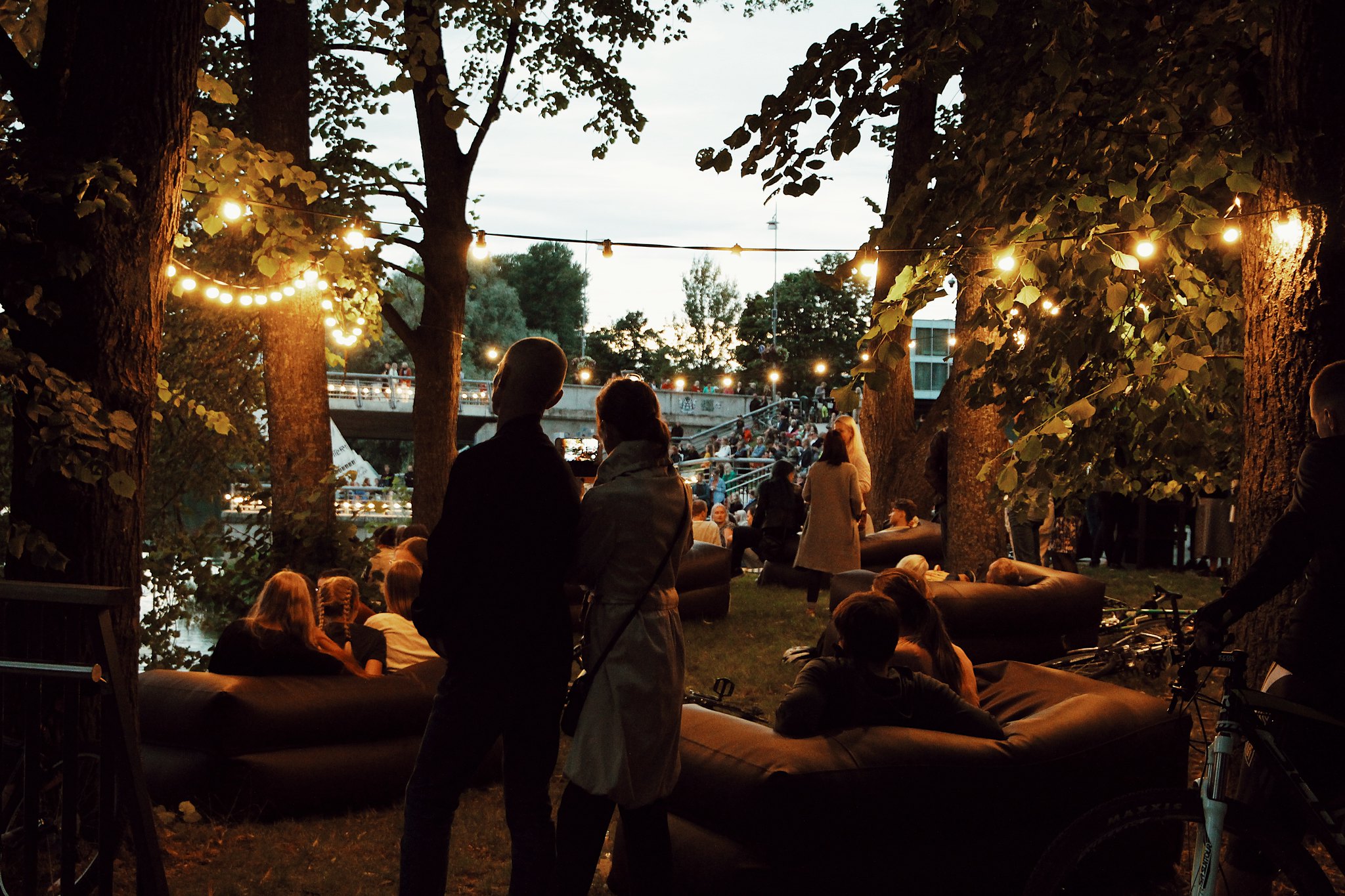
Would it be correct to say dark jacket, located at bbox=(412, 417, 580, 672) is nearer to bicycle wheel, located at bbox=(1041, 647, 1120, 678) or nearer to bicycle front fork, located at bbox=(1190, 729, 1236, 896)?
bicycle front fork, located at bbox=(1190, 729, 1236, 896)

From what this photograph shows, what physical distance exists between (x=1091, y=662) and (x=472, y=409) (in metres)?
48.6

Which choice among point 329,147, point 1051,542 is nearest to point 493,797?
point 1051,542

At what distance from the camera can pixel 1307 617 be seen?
289 cm

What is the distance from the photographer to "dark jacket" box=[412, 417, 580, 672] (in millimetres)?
2875

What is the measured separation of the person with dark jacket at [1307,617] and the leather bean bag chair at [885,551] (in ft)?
27.5

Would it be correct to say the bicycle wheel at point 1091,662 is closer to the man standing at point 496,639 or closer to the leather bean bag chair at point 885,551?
the leather bean bag chair at point 885,551

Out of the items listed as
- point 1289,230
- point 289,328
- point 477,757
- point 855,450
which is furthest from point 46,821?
point 855,450

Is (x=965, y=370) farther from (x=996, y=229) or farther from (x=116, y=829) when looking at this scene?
(x=116, y=829)

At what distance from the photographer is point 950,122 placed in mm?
14930

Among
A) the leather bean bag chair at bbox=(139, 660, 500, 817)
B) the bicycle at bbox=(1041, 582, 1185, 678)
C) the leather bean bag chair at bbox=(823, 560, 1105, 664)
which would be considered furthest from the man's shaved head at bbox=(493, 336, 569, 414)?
the bicycle at bbox=(1041, 582, 1185, 678)

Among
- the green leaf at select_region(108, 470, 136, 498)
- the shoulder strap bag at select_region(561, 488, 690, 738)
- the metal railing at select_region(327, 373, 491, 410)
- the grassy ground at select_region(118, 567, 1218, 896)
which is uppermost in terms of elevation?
the metal railing at select_region(327, 373, 491, 410)

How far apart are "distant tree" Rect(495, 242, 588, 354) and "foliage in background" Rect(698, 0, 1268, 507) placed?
69.0 metres

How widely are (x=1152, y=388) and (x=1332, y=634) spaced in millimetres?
2008

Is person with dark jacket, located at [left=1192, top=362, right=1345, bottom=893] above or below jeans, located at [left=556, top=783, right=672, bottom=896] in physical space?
above
